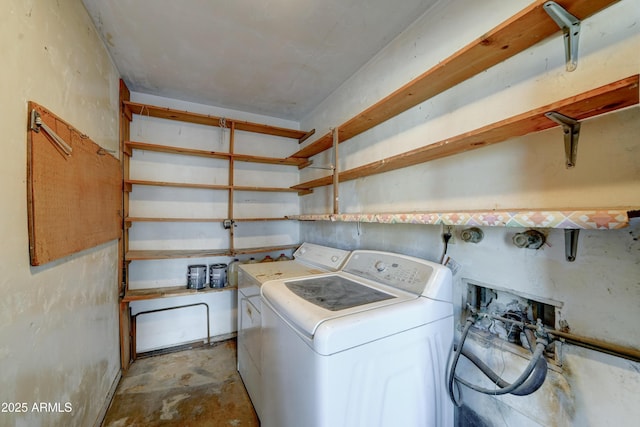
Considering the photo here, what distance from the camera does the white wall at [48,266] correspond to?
83 cm

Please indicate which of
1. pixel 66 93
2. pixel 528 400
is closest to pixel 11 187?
pixel 66 93

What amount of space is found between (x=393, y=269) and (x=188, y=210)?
7.32 ft

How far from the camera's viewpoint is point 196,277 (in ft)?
7.82

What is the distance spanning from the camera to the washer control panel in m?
1.21

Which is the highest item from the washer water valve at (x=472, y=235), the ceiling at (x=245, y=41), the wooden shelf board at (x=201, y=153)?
the ceiling at (x=245, y=41)

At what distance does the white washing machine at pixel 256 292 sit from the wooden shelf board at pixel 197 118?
1483 millimetres

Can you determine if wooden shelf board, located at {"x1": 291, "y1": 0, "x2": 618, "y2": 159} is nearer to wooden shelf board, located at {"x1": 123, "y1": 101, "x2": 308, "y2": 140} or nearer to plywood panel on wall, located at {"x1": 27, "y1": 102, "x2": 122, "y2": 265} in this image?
wooden shelf board, located at {"x1": 123, "y1": 101, "x2": 308, "y2": 140}

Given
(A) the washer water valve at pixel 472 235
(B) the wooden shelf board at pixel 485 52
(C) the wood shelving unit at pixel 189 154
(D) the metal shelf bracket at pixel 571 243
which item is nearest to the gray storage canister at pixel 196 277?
(C) the wood shelving unit at pixel 189 154

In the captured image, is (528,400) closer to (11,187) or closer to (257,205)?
(11,187)

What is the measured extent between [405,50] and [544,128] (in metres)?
1.06

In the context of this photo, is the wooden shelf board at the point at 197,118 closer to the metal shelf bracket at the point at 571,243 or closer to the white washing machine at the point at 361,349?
the white washing machine at the point at 361,349

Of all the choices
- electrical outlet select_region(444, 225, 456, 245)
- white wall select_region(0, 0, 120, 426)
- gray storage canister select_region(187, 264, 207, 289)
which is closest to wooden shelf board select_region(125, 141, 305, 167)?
white wall select_region(0, 0, 120, 426)

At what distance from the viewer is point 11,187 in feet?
2.79

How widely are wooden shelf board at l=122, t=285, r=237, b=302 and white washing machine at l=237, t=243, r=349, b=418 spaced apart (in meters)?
0.60
